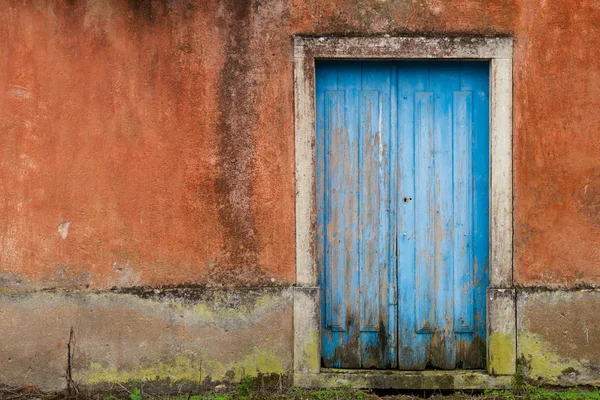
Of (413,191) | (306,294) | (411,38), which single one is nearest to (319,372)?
(306,294)

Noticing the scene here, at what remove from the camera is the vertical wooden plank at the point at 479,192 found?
17.4 feet

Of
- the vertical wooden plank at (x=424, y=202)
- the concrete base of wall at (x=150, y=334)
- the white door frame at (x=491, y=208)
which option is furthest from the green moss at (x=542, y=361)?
the concrete base of wall at (x=150, y=334)

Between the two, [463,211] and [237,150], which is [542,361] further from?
[237,150]

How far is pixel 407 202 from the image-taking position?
210 inches

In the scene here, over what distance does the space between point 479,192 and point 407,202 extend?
546 mm

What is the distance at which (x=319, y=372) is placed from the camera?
523cm

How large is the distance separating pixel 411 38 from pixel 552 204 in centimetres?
159

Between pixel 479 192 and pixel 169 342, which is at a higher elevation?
pixel 479 192

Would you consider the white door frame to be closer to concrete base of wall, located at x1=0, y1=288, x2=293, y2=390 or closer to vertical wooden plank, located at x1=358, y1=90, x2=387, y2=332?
concrete base of wall, located at x1=0, y1=288, x2=293, y2=390

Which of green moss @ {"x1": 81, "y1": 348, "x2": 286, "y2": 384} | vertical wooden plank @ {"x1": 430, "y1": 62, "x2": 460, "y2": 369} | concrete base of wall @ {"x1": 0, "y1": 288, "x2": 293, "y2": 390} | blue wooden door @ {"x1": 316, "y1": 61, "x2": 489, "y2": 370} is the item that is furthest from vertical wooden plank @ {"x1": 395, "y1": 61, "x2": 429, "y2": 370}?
green moss @ {"x1": 81, "y1": 348, "x2": 286, "y2": 384}

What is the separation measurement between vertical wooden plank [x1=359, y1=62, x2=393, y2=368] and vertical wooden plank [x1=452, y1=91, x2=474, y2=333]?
20.5 inches

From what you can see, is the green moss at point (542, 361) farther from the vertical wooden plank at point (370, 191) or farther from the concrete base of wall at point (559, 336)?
the vertical wooden plank at point (370, 191)

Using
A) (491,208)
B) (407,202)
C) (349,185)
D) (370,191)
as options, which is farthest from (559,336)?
(349,185)

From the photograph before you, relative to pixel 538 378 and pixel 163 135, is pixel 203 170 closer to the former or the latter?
pixel 163 135
